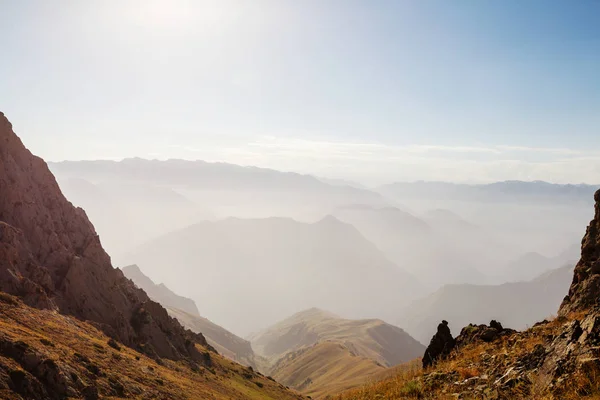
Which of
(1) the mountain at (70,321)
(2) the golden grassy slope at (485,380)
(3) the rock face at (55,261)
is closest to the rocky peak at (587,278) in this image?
(2) the golden grassy slope at (485,380)

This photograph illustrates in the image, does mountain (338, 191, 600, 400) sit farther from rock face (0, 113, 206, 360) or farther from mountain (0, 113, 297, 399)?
rock face (0, 113, 206, 360)

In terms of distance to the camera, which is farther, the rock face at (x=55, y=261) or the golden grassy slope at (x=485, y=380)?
the rock face at (x=55, y=261)

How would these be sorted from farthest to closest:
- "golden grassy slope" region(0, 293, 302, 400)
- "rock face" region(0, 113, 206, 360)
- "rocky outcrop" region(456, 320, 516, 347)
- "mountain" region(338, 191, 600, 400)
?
1. "rock face" region(0, 113, 206, 360)
2. "golden grassy slope" region(0, 293, 302, 400)
3. "rocky outcrop" region(456, 320, 516, 347)
4. "mountain" region(338, 191, 600, 400)

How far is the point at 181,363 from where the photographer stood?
56.2m

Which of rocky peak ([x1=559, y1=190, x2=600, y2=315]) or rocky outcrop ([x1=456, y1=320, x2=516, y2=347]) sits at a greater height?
rocky peak ([x1=559, y1=190, x2=600, y2=315])

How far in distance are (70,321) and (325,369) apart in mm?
129765

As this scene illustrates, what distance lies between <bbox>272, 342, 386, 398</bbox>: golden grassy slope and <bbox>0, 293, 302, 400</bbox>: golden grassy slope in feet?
255

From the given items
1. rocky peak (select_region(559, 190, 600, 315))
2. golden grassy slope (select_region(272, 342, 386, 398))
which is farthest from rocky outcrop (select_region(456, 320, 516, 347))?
golden grassy slope (select_region(272, 342, 386, 398))

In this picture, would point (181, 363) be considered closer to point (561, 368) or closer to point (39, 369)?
point (39, 369)

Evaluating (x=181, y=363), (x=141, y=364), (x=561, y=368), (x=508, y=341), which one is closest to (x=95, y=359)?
(x=141, y=364)

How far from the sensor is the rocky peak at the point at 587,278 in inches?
879

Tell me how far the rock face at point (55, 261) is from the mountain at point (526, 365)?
42236 millimetres

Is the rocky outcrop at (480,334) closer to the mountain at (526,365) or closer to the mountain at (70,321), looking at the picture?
the mountain at (526,365)

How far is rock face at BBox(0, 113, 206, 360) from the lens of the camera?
141ft
